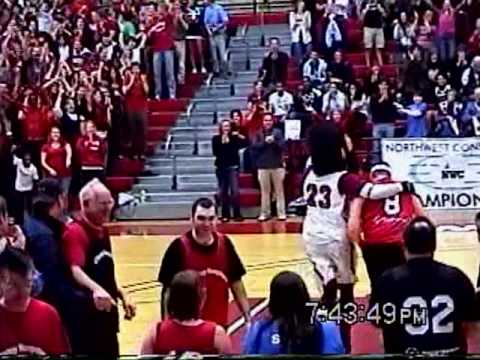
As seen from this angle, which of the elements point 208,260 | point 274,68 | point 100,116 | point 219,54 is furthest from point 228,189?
point 208,260

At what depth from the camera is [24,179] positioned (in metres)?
21.8

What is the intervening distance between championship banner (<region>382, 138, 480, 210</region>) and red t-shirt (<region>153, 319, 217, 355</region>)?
1582 centimetres

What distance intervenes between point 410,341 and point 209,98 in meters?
21.2

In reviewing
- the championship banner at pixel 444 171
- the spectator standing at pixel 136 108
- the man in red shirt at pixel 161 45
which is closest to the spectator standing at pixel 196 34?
the man in red shirt at pixel 161 45

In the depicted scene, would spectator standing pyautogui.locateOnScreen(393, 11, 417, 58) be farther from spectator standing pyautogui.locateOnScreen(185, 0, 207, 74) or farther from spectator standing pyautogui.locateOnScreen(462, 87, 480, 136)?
spectator standing pyautogui.locateOnScreen(185, 0, 207, 74)

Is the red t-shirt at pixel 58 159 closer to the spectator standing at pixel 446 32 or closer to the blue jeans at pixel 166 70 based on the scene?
the blue jeans at pixel 166 70

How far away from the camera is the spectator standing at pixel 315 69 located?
25.0m

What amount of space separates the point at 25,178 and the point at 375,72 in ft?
23.1

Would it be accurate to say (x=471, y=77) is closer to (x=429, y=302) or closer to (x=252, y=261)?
(x=252, y=261)

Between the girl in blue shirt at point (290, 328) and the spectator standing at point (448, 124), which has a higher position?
the spectator standing at point (448, 124)

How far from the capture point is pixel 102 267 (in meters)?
7.58

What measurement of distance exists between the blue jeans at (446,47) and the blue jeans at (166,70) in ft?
18.1

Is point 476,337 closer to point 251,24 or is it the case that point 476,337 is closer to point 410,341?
point 410,341

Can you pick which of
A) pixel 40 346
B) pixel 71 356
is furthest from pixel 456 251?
pixel 71 356
